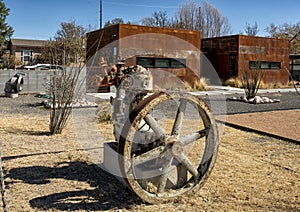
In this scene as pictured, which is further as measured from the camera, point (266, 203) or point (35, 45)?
point (35, 45)

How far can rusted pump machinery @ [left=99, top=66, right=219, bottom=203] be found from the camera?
2.97 metres

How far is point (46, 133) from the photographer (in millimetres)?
6387

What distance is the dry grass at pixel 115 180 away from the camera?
10.6ft

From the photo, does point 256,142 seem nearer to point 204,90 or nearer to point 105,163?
point 105,163

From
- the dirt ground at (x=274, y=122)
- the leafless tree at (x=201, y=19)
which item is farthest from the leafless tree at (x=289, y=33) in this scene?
the dirt ground at (x=274, y=122)

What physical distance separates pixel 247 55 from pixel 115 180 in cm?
1806

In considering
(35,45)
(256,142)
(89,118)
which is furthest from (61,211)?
(35,45)

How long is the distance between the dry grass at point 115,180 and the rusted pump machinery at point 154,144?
19cm

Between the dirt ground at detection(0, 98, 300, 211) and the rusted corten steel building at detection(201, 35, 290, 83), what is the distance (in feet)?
48.7

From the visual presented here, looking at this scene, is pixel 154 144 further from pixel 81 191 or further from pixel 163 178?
pixel 81 191

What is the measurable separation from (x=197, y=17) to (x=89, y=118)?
101 ft

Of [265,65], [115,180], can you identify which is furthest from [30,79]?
[265,65]

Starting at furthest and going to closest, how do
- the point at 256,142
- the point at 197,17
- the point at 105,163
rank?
the point at 197,17, the point at 256,142, the point at 105,163

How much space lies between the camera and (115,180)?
153 inches
